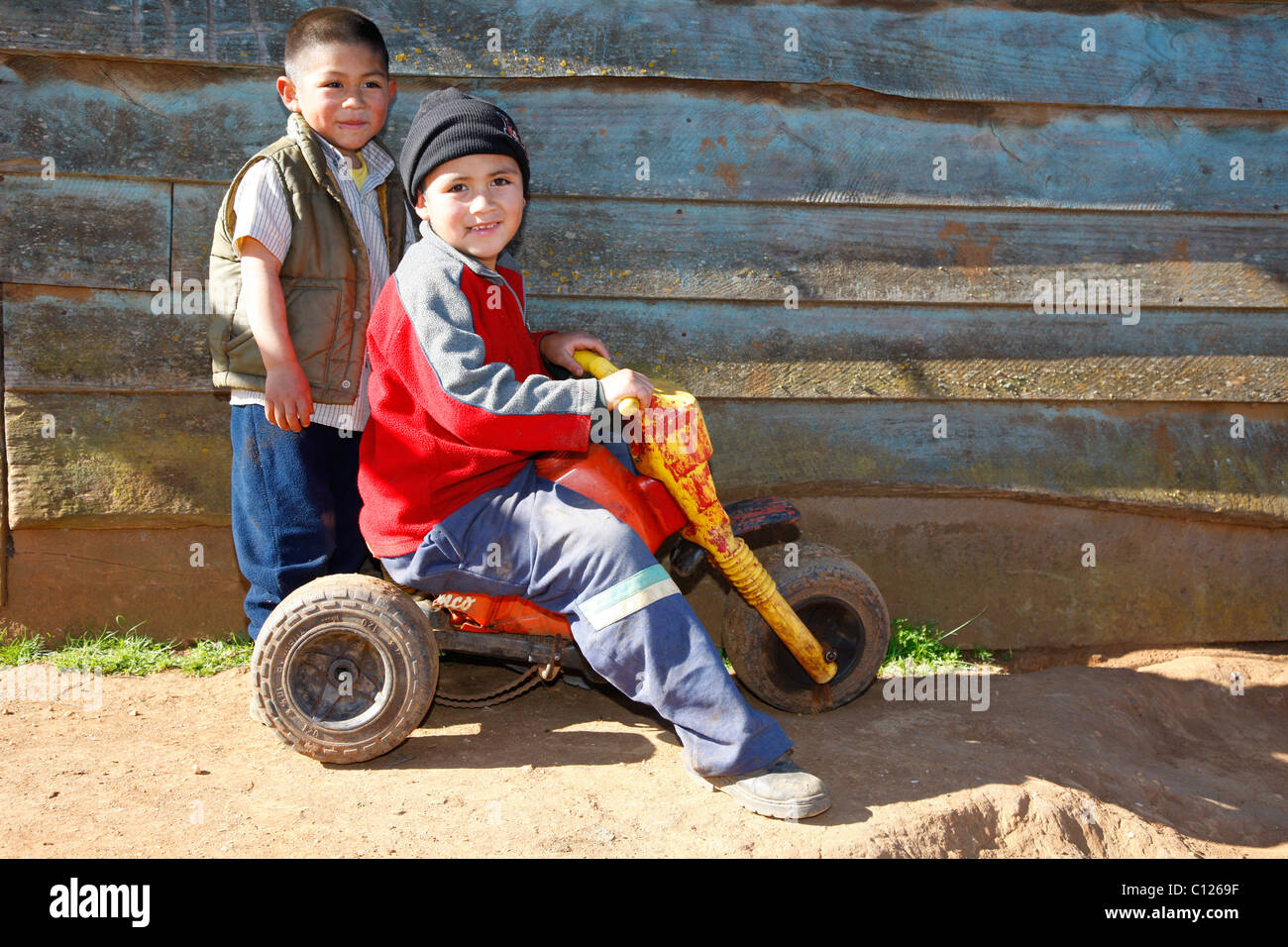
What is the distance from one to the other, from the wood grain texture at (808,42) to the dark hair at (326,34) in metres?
0.38

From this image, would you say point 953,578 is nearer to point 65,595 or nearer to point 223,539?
point 223,539

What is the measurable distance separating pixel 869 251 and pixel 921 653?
4.72ft

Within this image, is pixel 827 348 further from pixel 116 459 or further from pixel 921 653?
pixel 116 459

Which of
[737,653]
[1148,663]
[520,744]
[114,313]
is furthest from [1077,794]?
[114,313]

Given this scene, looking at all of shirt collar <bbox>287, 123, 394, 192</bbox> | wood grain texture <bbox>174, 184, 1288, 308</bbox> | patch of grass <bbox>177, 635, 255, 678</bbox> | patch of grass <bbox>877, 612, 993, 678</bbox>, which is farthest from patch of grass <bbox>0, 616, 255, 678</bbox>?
patch of grass <bbox>877, 612, 993, 678</bbox>

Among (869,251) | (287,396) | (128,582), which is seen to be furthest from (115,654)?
(869,251)

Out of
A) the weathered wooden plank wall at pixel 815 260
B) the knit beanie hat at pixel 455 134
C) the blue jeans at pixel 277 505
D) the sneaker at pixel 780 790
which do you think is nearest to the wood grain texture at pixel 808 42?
the weathered wooden plank wall at pixel 815 260

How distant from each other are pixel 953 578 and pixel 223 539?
2618 mm

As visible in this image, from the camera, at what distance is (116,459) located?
3.33 metres

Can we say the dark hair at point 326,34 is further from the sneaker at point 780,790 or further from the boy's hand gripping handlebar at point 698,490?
the sneaker at point 780,790

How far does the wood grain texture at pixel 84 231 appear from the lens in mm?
3164

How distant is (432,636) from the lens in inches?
106

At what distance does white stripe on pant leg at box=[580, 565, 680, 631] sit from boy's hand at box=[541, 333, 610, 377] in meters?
0.70

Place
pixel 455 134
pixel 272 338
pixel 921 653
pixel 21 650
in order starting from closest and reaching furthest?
pixel 455 134, pixel 272 338, pixel 21 650, pixel 921 653
